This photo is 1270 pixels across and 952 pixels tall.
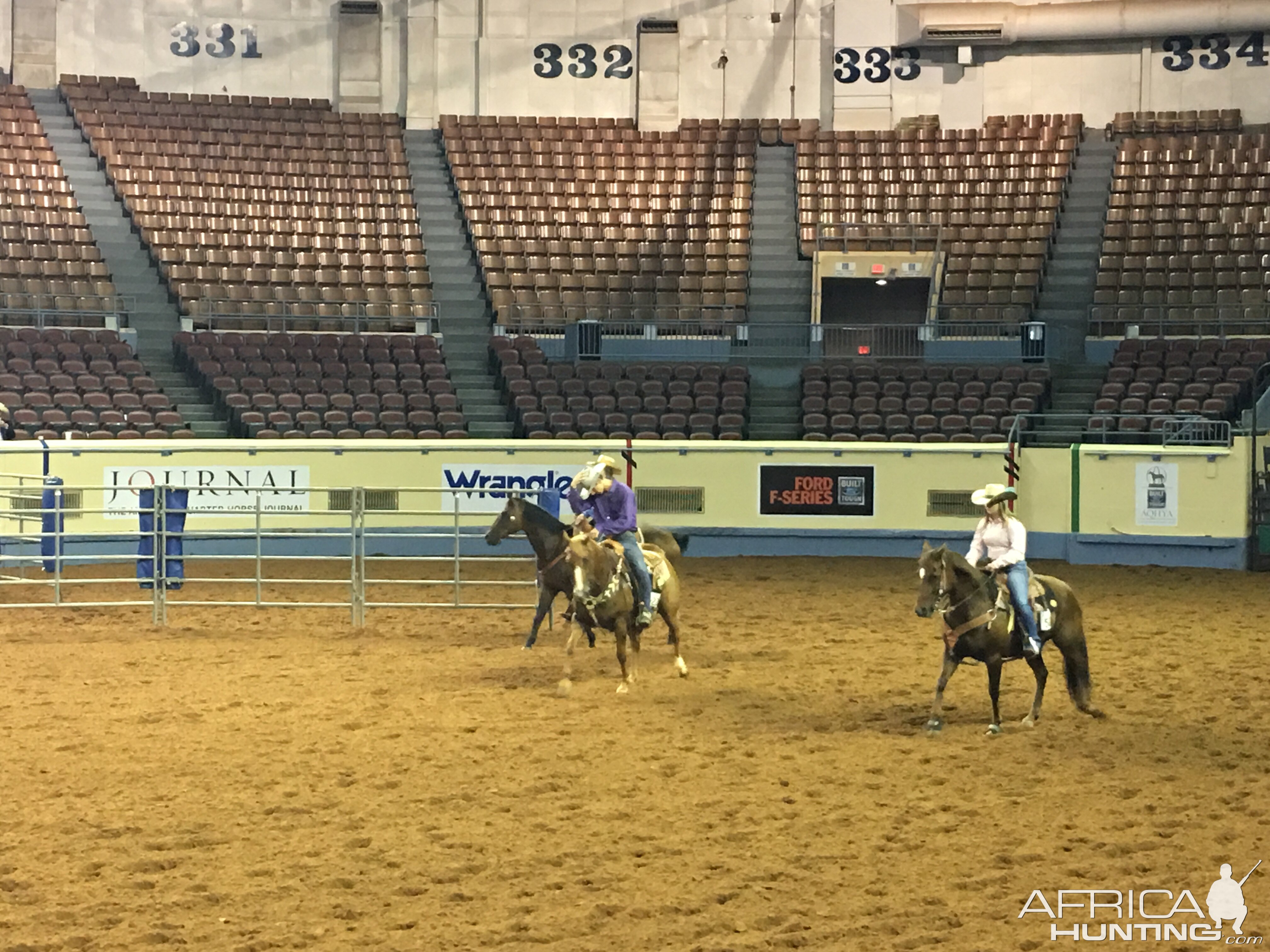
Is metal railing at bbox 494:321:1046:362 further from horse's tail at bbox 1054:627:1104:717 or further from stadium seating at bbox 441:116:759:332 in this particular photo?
horse's tail at bbox 1054:627:1104:717

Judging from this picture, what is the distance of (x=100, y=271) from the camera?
87.1 feet

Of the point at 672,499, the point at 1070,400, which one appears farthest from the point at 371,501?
the point at 1070,400

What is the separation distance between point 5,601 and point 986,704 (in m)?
11.3

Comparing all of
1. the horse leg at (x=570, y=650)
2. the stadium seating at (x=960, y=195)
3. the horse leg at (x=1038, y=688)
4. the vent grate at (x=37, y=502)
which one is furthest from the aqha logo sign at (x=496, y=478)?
the horse leg at (x=1038, y=688)

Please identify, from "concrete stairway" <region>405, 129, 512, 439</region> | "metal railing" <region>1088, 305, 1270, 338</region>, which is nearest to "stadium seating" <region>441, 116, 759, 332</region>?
"concrete stairway" <region>405, 129, 512, 439</region>

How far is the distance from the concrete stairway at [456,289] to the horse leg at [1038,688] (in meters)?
13.3

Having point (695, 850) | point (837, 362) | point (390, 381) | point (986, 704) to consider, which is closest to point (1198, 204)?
point (837, 362)

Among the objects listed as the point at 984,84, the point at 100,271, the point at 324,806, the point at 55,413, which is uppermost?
the point at 984,84

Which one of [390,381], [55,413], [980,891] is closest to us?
[980,891]

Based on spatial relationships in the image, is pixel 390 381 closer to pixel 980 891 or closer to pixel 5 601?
pixel 5 601

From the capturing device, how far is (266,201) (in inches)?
1155

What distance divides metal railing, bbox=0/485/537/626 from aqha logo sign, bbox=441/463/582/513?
5.5 inches

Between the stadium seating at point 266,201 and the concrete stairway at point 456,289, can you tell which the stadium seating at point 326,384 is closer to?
the concrete stairway at point 456,289

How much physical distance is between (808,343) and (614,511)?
1492cm
